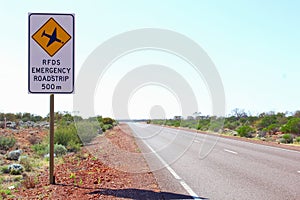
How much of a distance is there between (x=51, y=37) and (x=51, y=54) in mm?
Result: 434

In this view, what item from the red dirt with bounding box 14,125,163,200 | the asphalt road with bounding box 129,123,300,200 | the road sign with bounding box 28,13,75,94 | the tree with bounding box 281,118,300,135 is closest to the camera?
the red dirt with bounding box 14,125,163,200

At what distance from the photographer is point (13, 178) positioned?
12547 millimetres

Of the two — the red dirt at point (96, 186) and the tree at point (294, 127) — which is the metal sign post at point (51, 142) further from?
→ the tree at point (294, 127)

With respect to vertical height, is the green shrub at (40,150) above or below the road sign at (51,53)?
below

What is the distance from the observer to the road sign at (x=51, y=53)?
9719mm

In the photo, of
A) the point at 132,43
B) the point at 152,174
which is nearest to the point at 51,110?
the point at 152,174

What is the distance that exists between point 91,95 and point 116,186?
10440 mm

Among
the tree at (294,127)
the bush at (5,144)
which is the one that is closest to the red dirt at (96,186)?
the bush at (5,144)

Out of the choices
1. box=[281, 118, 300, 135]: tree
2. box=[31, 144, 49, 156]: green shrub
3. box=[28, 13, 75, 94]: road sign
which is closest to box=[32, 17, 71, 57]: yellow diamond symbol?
box=[28, 13, 75, 94]: road sign

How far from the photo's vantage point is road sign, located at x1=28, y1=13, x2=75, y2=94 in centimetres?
972

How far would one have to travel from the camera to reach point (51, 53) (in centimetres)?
986

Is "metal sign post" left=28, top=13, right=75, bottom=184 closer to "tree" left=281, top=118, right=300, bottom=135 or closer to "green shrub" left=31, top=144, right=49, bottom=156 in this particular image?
"green shrub" left=31, top=144, right=49, bottom=156

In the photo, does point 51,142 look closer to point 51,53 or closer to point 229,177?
point 51,53

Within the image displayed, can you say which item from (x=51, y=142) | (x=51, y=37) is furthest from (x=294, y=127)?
(x=51, y=37)
